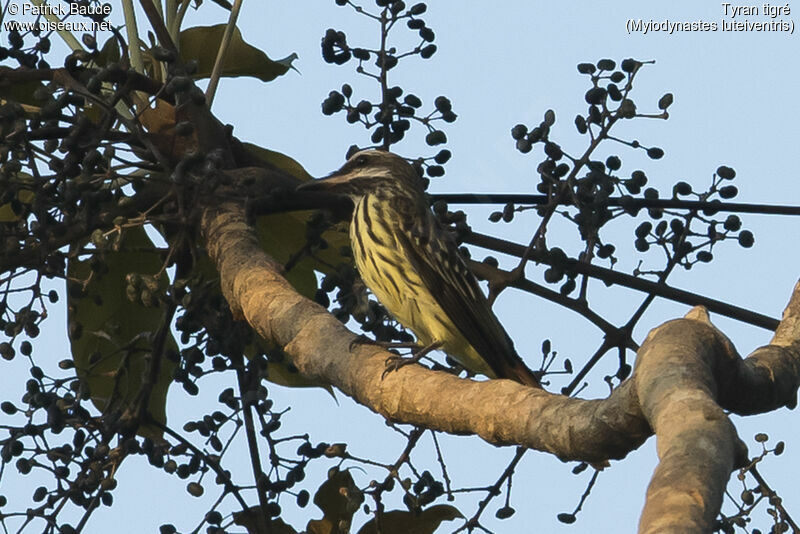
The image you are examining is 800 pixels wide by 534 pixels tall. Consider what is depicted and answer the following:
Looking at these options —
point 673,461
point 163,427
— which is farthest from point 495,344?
point 673,461

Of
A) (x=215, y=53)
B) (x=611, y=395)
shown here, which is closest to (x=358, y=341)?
(x=611, y=395)

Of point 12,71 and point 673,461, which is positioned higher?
point 12,71

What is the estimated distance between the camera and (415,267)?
5.52 metres

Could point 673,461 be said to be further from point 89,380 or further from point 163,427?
Result: point 89,380

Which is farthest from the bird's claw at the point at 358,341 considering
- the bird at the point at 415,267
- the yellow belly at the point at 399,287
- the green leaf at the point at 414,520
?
the yellow belly at the point at 399,287

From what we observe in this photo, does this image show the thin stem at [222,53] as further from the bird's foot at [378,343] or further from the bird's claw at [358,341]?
the bird's claw at [358,341]

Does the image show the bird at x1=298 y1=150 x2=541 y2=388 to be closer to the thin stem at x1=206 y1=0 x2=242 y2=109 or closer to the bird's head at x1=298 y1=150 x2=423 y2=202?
the bird's head at x1=298 y1=150 x2=423 y2=202

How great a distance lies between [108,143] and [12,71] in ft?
1.81

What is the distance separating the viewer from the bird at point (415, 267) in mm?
5242

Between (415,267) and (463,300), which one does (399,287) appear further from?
(463,300)

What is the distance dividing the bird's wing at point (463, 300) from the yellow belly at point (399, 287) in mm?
50

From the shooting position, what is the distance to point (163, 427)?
4508 mm

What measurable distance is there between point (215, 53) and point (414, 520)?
224cm

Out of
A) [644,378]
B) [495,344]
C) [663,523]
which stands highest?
[495,344]
